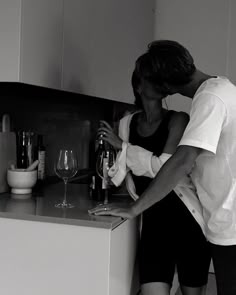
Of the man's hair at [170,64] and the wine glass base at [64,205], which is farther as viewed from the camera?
the wine glass base at [64,205]

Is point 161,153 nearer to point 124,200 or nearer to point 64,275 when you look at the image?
point 124,200

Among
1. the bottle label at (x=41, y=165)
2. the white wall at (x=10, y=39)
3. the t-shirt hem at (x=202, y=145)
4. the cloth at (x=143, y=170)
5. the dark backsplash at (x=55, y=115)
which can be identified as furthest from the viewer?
the dark backsplash at (x=55, y=115)

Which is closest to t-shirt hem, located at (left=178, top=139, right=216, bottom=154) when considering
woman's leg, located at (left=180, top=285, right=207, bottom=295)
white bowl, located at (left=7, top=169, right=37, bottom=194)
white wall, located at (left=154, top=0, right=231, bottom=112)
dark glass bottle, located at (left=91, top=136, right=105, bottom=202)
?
dark glass bottle, located at (left=91, top=136, right=105, bottom=202)

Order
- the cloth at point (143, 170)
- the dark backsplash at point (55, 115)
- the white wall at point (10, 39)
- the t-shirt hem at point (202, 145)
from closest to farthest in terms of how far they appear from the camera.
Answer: the t-shirt hem at point (202, 145) < the white wall at point (10, 39) < the cloth at point (143, 170) < the dark backsplash at point (55, 115)

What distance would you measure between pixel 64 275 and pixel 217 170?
59 cm

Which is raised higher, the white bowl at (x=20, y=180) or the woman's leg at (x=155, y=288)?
the white bowl at (x=20, y=180)

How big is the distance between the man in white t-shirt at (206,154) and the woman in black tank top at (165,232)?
125 mm

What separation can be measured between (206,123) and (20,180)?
82 cm

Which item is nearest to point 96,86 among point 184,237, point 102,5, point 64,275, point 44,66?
point 102,5

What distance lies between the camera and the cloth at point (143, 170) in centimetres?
157

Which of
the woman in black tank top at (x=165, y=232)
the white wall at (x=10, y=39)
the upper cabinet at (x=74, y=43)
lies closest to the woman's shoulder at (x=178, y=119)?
the woman in black tank top at (x=165, y=232)

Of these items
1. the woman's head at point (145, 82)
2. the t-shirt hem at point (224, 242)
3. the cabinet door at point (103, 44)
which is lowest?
the t-shirt hem at point (224, 242)

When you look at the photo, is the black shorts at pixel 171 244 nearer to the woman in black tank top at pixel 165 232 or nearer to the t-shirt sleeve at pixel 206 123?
the woman in black tank top at pixel 165 232

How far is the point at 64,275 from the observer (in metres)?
1.39
